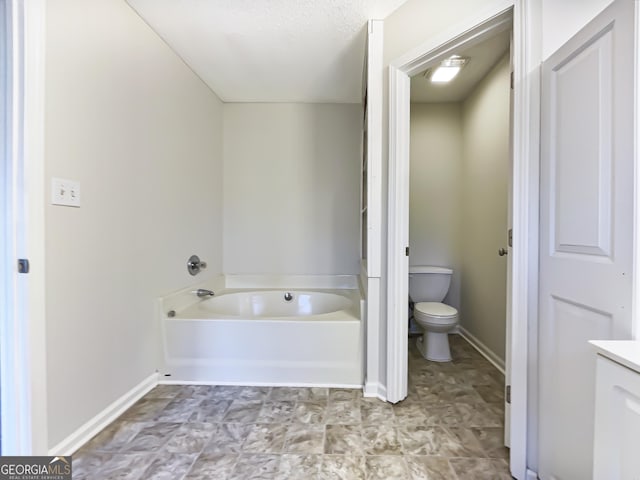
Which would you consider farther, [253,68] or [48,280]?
[253,68]

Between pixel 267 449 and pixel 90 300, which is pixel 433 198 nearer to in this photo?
pixel 267 449

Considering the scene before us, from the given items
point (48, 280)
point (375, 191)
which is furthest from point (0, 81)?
point (375, 191)

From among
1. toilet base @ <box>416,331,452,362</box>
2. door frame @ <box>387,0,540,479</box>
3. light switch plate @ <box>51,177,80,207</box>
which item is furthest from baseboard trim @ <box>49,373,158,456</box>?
toilet base @ <box>416,331,452,362</box>

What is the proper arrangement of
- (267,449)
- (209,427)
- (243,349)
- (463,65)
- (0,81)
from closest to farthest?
(0,81) < (267,449) < (209,427) < (243,349) < (463,65)

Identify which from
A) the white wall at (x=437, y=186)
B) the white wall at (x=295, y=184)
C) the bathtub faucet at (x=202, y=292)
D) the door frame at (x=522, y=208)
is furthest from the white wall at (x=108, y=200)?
the white wall at (x=437, y=186)

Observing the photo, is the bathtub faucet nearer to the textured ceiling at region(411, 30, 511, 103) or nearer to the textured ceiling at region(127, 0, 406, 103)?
the textured ceiling at region(127, 0, 406, 103)

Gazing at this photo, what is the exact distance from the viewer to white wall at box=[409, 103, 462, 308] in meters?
2.82

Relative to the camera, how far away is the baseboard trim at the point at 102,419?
1220 mm

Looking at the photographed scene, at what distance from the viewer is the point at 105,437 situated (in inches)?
53.0

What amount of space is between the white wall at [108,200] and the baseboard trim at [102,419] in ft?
0.11

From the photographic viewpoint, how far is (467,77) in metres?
2.36

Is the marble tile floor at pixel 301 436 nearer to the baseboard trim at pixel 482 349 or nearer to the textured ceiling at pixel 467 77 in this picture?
the baseboard trim at pixel 482 349

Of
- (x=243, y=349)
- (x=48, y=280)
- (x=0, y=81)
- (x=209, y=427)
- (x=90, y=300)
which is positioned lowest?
(x=209, y=427)

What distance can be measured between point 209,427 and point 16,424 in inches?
28.5
